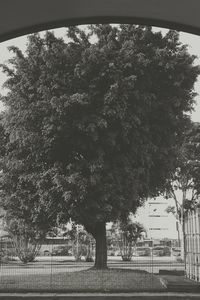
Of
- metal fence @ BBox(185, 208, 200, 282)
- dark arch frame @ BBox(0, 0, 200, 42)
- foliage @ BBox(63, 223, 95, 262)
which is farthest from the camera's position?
foliage @ BBox(63, 223, 95, 262)

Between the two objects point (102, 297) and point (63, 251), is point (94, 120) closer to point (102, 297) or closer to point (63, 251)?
point (102, 297)

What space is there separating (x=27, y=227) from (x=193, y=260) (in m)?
7.53

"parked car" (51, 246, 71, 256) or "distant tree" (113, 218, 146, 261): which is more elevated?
"distant tree" (113, 218, 146, 261)

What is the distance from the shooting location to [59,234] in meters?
23.6

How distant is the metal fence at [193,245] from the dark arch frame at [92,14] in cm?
1343

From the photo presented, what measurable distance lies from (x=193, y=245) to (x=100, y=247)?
158 inches

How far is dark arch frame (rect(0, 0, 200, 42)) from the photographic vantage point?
3.54 m

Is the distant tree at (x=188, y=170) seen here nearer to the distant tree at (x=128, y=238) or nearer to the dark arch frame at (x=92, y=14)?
the distant tree at (x=128, y=238)

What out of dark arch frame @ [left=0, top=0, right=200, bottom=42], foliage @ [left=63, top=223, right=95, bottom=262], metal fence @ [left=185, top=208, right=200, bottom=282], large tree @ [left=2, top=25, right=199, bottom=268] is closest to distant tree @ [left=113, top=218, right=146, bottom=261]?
foliage @ [left=63, top=223, right=95, bottom=262]

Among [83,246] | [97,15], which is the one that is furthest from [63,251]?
[97,15]

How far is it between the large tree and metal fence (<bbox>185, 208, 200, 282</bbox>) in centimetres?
241

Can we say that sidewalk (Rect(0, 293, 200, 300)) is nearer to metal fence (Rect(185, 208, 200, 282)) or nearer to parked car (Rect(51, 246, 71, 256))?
metal fence (Rect(185, 208, 200, 282))

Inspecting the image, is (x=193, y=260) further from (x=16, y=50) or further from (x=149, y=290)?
(x=16, y=50)

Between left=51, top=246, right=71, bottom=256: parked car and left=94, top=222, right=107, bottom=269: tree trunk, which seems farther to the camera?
left=51, top=246, right=71, bottom=256: parked car
